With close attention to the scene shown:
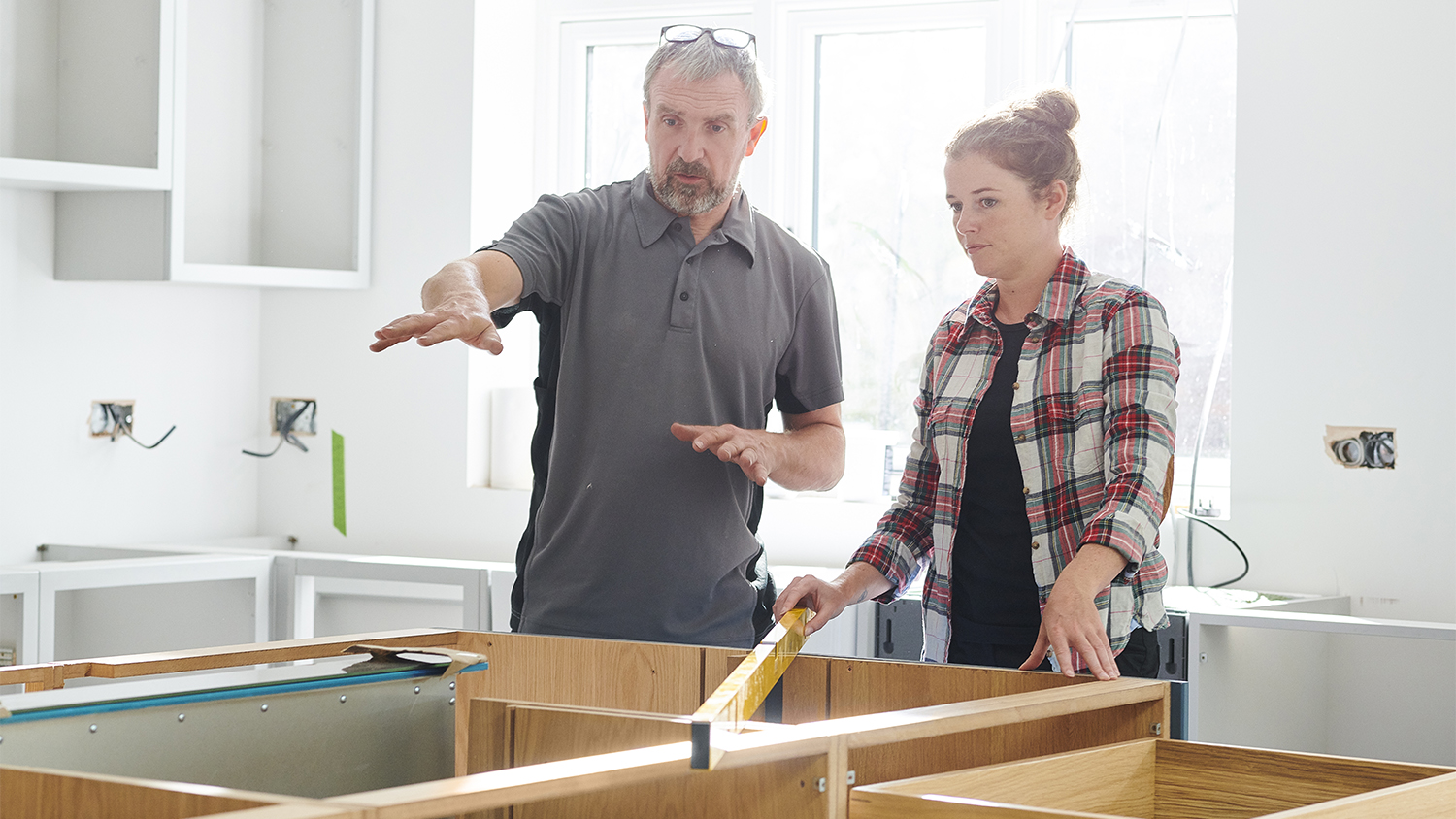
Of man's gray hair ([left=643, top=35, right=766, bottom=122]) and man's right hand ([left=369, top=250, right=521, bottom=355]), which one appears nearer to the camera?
man's right hand ([left=369, top=250, right=521, bottom=355])

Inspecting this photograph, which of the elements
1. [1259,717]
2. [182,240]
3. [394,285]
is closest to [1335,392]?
[1259,717]

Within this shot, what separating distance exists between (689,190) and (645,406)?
0.26 metres

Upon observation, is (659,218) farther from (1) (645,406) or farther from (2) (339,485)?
(2) (339,485)

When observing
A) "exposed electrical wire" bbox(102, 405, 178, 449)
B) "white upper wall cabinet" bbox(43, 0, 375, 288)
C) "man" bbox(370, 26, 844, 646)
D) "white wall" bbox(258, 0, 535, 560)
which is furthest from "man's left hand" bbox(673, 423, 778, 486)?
"exposed electrical wire" bbox(102, 405, 178, 449)

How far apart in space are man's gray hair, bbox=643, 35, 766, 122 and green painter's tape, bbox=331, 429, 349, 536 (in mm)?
1812

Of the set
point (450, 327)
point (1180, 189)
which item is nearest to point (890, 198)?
point (1180, 189)

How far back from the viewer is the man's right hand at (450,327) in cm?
123

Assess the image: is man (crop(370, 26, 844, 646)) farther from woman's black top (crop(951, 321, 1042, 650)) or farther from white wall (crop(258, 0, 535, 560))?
white wall (crop(258, 0, 535, 560))

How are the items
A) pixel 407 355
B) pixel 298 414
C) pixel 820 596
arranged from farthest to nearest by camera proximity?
pixel 298 414
pixel 407 355
pixel 820 596

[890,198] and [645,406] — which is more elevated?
[890,198]

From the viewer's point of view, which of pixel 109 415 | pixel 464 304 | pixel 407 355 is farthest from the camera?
pixel 407 355

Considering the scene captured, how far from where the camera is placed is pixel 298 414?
10.8ft

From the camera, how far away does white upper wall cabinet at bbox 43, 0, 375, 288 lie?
310cm

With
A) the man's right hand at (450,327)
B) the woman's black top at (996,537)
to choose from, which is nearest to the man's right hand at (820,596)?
the woman's black top at (996,537)
